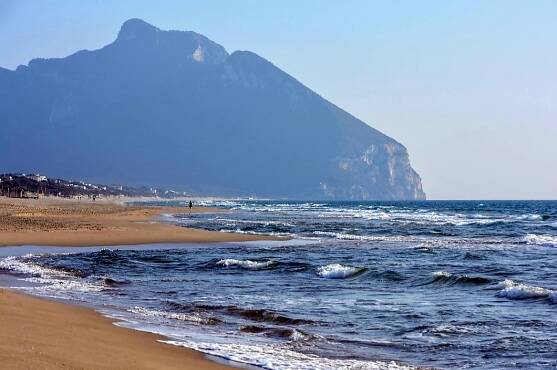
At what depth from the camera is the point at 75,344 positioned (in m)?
10.0

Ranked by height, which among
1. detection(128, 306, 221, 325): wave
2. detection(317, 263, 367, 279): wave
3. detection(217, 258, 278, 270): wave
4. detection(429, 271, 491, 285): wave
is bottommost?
detection(128, 306, 221, 325): wave

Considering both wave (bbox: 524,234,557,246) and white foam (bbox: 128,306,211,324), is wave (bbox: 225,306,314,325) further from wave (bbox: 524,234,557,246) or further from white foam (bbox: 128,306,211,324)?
wave (bbox: 524,234,557,246)

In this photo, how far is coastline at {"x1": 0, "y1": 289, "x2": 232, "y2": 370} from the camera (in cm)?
867

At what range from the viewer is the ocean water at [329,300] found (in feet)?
37.9

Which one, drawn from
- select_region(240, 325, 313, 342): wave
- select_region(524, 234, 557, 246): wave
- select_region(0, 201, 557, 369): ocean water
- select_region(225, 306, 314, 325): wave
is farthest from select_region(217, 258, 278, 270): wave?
select_region(524, 234, 557, 246): wave

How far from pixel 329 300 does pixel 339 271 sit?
559 cm

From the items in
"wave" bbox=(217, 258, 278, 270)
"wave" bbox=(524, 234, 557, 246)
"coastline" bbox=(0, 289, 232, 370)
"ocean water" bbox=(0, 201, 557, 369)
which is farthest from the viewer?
"wave" bbox=(524, 234, 557, 246)

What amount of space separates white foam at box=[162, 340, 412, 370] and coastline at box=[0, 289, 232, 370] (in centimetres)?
40

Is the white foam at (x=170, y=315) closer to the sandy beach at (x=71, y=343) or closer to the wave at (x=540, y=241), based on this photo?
the sandy beach at (x=71, y=343)

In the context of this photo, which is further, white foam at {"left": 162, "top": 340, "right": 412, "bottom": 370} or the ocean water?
the ocean water

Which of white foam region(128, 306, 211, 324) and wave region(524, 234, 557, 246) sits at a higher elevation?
wave region(524, 234, 557, 246)

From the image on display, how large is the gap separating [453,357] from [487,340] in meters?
1.46

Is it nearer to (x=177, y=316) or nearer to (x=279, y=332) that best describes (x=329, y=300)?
(x=177, y=316)

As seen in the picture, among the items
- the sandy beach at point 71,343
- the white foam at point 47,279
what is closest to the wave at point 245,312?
the sandy beach at point 71,343
